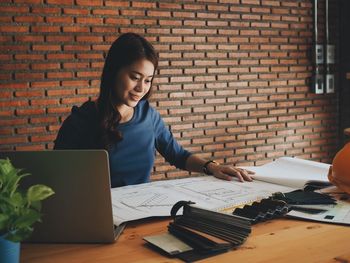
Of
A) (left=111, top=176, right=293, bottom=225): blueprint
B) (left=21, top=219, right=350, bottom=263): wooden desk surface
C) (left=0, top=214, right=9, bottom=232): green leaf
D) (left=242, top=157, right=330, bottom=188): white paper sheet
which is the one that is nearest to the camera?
(left=0, top=214, right=9, bottom=232): green leaf

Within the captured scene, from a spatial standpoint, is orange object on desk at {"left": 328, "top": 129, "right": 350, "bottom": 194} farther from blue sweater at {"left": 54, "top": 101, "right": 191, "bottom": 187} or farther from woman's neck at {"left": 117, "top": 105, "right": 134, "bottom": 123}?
woman's neck at {"left": 117, "top": 105, "right": 134, "bottom": 123}

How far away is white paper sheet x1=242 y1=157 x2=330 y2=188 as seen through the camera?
5.69 feet

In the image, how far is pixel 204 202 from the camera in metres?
1.46

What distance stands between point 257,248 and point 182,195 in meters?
0.46

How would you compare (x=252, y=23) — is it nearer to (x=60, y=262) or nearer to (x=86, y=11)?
(x=86, y=11)

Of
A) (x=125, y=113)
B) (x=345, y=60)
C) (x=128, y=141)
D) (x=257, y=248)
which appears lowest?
(x=257, y=248)

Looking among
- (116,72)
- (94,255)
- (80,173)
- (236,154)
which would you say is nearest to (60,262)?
(94,255)

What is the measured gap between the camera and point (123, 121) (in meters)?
2.19

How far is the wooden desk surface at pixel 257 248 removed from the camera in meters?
1.06

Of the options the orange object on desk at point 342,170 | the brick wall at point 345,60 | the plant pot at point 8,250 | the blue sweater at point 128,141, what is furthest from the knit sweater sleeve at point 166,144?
the brick wall at point 345,60

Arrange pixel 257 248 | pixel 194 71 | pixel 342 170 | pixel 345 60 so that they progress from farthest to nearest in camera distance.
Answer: pixel 345 60 < pixel 194 71 < pixel 342 170 < pixel 257 248

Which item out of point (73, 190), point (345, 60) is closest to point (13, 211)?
point (73, 190)

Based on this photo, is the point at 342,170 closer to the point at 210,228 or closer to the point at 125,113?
the point at 210,228

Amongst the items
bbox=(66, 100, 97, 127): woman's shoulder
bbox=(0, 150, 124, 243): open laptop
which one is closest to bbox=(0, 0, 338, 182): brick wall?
bbox=(66, 100, 97, 127): woman's shoulder
